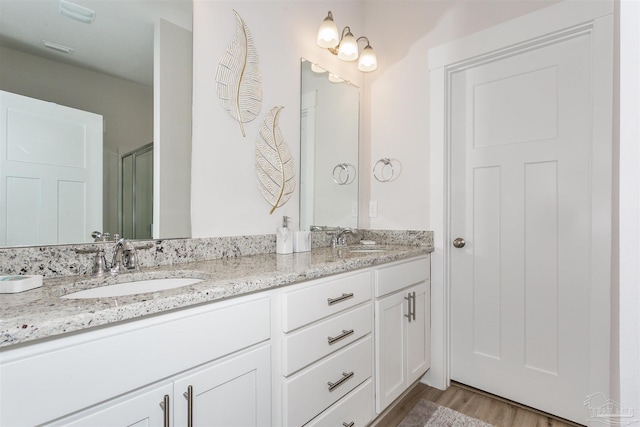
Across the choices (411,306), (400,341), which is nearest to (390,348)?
(400,341)

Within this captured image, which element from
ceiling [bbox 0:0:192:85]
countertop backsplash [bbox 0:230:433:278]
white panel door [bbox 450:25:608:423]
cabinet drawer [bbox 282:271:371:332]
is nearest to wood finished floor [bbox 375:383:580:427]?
white panel door [bbox 450:25:608:423]

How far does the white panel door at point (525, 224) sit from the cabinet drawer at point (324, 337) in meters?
0.95

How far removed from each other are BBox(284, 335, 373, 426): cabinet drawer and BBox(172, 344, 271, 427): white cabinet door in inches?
4.1

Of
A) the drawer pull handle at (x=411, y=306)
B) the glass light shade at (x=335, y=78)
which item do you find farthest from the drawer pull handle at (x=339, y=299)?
the glass light shade at (x=335, y=78)

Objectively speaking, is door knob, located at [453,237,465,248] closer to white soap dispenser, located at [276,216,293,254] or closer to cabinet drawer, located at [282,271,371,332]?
cabinet drawer, located at [282,271,371,332]

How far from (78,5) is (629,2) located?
1.58 meters

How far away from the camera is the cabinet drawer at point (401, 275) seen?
1.51m

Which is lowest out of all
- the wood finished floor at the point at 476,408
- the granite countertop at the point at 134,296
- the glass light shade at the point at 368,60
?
the wood finished floor at the point at 476,408

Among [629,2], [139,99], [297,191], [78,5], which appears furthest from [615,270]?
[78,5]

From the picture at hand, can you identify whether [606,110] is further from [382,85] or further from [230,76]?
[230,76]

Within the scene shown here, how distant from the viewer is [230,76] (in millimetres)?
1536

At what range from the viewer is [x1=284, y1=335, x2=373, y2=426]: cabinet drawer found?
1.08m

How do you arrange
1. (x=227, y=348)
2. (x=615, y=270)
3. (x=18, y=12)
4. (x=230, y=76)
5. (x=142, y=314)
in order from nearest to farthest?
(x=142, y=314) → (x=227, y=348) → (x=18, y=12) → (x=615, y=270) → (x=230, y=76)

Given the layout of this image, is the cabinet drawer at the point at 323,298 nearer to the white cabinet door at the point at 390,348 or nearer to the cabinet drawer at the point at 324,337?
the cabinet drawer at the point at 324,337
